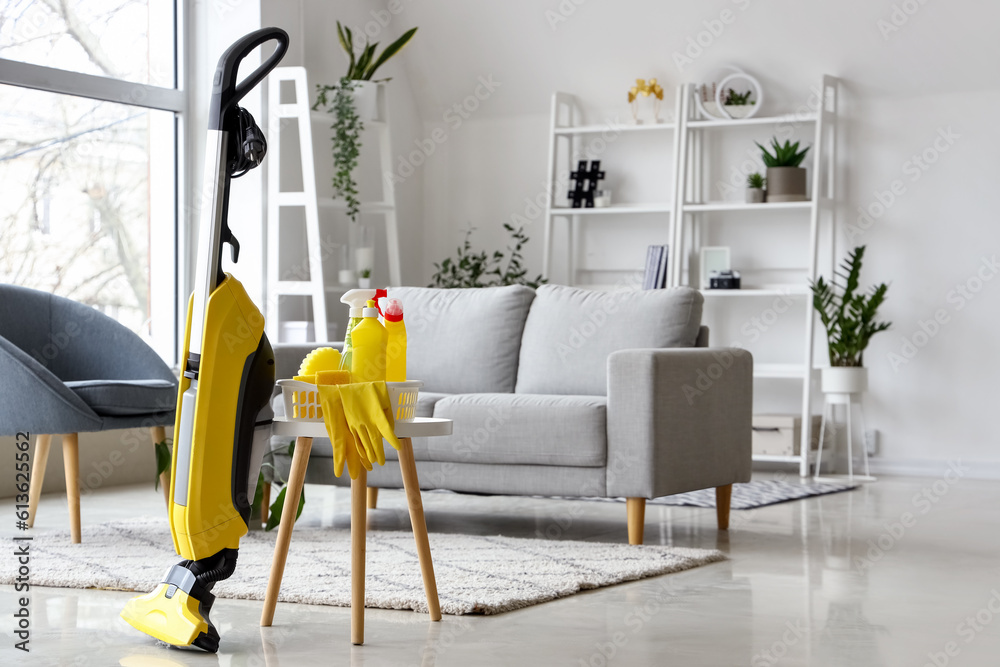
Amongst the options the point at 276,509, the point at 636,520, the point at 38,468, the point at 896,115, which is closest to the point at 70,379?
the point at 38,468

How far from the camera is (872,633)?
2.48 m

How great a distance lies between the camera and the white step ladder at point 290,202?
18.5ft

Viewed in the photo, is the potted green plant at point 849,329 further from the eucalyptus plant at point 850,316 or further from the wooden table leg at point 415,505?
the wooden table leg at point 415,505

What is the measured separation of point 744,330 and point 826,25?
151 centimetres

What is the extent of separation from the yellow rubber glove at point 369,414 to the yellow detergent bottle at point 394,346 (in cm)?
14

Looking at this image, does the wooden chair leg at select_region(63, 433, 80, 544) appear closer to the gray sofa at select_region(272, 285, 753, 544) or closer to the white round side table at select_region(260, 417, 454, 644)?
the gray sofa at select_region(272, 285, 753, 544)

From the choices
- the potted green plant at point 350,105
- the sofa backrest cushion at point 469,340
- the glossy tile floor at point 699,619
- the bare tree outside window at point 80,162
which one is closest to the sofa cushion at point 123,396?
the glossy tile floor at point 699,619

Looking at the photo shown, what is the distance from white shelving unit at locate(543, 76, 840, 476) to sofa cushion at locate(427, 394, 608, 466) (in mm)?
2306

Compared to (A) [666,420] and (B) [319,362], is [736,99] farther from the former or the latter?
(B) [319,362]

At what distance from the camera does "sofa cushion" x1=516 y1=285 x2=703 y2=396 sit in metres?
4.04

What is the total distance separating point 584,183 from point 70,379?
3.11m

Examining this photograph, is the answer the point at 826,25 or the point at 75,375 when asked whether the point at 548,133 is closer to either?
the point at 826,25

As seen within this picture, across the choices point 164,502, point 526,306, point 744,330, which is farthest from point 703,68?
point 164,502
